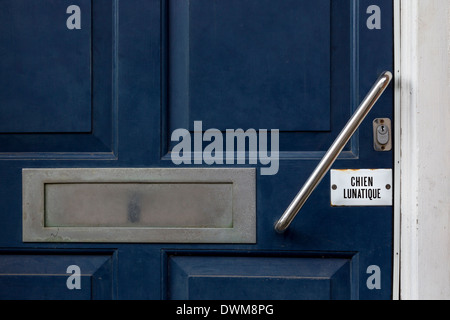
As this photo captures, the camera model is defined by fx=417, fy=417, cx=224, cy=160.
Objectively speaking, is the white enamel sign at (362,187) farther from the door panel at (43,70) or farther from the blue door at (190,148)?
the door panel at (43,70)

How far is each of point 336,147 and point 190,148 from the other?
381 millimetres

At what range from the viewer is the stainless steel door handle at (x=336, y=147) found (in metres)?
0.99

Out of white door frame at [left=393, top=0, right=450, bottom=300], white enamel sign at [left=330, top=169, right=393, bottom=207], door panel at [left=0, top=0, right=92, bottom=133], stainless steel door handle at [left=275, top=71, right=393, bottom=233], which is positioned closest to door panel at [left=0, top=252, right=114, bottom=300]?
door panel at [left=0, top=0, right=92, bottom=133]

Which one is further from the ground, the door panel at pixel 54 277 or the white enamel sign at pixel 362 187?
the white enamel sign at pixel 362 187

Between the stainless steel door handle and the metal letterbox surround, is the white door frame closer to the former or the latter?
the stainless steel door handle

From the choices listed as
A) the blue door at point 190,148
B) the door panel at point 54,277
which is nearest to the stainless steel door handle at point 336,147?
the blue door at point 190,148

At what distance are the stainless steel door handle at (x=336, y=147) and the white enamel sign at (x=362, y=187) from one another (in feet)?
0.36

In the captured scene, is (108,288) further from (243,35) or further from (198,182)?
(243,35)

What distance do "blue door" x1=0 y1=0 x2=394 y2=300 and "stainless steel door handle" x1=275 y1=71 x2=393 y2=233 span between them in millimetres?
82

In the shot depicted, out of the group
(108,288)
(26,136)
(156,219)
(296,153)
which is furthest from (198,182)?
(26,136)

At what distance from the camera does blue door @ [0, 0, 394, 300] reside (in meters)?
1.10

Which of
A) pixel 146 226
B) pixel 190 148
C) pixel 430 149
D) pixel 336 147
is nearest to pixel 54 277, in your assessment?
pixel 146 226

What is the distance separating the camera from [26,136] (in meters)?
1.14

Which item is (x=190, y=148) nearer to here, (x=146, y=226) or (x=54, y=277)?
(x=146, y=226)
